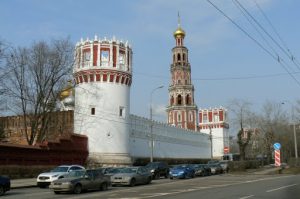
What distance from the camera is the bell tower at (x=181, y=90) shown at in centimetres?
10356

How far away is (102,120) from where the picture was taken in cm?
5341

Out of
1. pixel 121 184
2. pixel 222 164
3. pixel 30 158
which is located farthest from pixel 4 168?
pixel 222 164

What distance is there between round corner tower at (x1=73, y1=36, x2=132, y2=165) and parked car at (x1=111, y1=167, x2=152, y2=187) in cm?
1959

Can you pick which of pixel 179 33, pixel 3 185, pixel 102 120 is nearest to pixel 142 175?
pixel 3 185

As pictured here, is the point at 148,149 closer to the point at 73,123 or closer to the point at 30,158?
the point at 73,123

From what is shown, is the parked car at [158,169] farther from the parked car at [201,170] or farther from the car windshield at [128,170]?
the car windshield at [128,170]

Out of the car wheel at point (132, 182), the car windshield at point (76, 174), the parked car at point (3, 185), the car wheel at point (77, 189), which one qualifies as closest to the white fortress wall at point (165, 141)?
the car wheel at point (132, 182)

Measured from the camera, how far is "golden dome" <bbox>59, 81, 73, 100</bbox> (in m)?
52.9

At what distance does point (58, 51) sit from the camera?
52.4m

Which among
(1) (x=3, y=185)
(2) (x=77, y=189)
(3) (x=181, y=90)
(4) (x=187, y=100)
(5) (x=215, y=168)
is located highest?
(3) (x=181, y=90)

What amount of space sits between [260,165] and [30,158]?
37550mm

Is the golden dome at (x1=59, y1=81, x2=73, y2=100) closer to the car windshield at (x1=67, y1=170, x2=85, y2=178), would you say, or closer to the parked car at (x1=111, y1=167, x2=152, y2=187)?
the parked car at (x1=111, y1=167, x2=152, y2=187)

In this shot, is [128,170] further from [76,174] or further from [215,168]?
[215,168]

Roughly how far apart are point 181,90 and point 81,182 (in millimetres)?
79556
